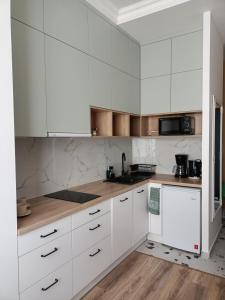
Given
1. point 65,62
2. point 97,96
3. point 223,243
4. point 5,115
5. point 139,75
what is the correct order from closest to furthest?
1. point 5,115
2. point 65,62
3. point 97,96
4. point 223,243
5. point 139,75

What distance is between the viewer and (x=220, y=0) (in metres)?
2.21

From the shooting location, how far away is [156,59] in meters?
3.08

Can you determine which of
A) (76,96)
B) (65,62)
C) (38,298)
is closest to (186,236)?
(38,298)

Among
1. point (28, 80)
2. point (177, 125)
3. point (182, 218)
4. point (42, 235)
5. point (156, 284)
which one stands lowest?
point (156, 284)

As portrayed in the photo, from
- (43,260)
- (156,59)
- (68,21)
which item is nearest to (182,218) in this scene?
(43,260)

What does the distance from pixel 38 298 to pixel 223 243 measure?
2.35 m

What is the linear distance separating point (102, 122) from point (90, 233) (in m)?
1.29

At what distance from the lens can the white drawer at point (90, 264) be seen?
6.05 ft

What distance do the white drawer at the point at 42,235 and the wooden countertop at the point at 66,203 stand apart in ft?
0.13

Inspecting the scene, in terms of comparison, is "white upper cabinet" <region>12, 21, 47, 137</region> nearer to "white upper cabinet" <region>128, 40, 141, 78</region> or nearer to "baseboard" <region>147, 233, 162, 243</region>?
"white upper cabinet" <region>128, 40, 141, 78</region>

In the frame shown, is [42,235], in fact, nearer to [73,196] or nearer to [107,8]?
[73,196]

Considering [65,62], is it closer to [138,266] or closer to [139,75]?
[139,75]

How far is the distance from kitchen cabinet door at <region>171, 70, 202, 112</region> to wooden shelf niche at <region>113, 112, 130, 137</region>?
62 cm

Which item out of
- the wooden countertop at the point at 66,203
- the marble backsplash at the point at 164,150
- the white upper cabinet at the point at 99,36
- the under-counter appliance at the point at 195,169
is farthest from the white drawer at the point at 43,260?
the marble backsplash at the point at 164,150
